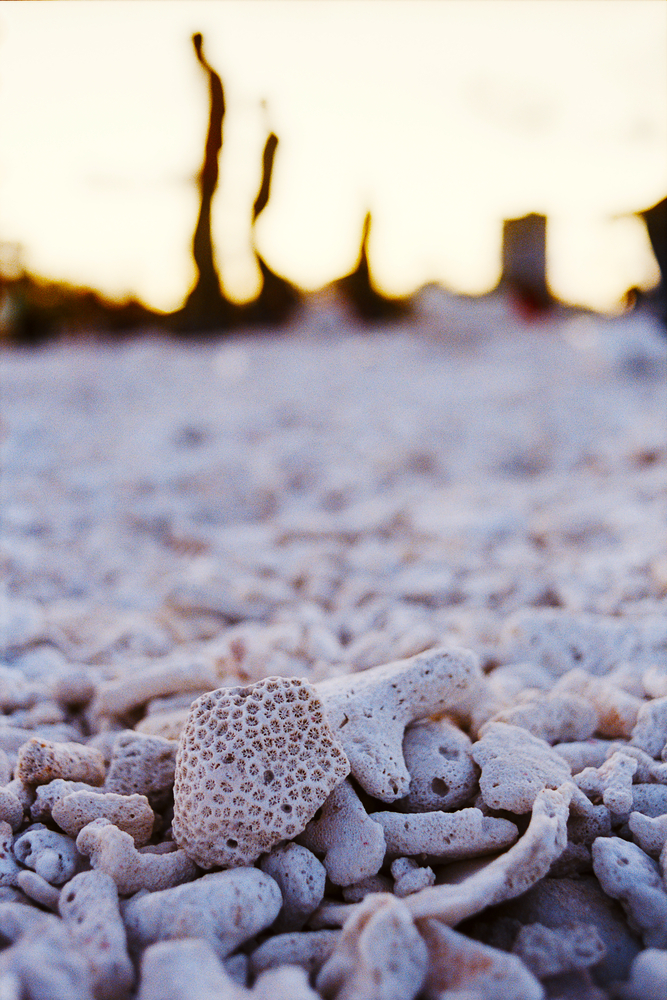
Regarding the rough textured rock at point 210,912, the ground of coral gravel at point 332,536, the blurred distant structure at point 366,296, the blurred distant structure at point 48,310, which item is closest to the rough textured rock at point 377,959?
the ground of coral gravel at point 332,536

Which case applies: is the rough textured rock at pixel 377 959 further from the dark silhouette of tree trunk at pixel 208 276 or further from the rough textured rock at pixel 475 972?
the dark silhouette of tree trunk at pixel 208 276

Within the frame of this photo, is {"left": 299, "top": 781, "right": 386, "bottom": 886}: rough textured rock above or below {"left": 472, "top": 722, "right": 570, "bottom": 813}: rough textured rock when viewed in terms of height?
below

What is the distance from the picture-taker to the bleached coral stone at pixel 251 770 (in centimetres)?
104

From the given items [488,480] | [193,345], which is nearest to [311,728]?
[488,480]

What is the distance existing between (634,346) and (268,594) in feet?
14.2

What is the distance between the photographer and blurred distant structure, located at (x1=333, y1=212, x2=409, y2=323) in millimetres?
8305

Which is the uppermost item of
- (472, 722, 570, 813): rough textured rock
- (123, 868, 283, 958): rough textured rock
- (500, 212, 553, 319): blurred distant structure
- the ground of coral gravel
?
(500, 212, 553, 319): blurred distant structure

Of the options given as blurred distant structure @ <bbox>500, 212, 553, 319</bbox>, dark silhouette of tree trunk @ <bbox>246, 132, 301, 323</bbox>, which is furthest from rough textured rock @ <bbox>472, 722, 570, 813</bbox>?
blurred distant structure @ <bbox>500, 212, 553, 319</bbox>

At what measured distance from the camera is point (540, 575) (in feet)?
7.50

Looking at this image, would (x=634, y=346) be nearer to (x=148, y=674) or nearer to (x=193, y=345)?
(x=193, y=345)

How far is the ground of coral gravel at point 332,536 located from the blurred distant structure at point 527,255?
335 centimetres

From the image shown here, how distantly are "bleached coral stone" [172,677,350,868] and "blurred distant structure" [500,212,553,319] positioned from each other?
8554 mm

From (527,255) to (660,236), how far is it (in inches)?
110

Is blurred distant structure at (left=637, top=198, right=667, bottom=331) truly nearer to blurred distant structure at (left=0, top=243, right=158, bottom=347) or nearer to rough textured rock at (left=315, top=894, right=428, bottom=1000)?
blurred distant structure at (left=0, top=243, right=158, bottom=347)
